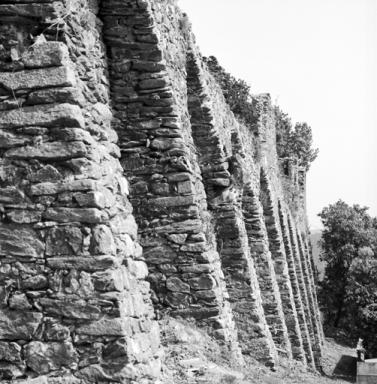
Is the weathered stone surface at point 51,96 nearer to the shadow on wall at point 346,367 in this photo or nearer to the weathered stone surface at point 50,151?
the weathered stone surface at point 50,151

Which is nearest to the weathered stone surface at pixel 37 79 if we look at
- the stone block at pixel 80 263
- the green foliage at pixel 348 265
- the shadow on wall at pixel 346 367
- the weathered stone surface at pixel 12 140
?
the weathered stone surface at pixel 12 140

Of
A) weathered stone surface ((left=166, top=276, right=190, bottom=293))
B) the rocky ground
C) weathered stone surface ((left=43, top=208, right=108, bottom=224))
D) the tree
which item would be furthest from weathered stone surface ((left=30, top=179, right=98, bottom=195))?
the tree

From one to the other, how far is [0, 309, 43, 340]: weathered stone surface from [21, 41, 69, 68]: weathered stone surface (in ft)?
6.39

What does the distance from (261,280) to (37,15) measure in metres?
9.27

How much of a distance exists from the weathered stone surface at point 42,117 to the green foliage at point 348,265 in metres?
26.6

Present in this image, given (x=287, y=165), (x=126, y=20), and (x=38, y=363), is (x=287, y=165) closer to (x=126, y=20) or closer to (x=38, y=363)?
(x=126, y=20)

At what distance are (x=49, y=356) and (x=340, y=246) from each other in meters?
32.8

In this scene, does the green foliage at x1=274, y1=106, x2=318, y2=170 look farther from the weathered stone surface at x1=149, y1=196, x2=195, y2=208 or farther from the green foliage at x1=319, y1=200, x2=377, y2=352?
the weathered stone surface at x1=149, y1=196, x2=195, y2=208

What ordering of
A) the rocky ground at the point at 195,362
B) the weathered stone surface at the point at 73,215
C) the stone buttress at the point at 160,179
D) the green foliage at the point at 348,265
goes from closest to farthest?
the weathered stone surface at the point at 73,215
the rocky ground at the point at 195,362
the stone buttress at the point at 160,179
the green foliage at the point at 348,265

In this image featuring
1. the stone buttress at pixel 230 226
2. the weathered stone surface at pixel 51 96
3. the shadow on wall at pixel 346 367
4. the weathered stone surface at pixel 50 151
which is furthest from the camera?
the shadow on wall at pixel 346 367

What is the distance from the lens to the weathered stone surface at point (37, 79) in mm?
5082

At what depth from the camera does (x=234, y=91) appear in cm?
1347

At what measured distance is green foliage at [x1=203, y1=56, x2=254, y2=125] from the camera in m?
12.3

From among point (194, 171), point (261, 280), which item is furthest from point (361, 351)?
point (194, 171)
